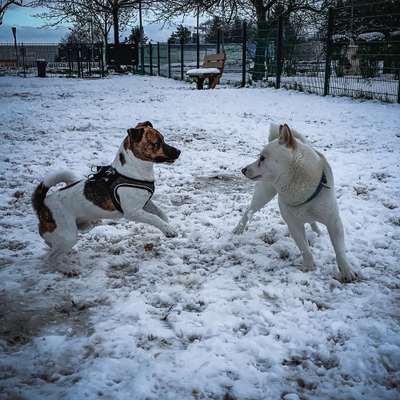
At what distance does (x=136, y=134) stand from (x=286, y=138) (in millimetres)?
1288

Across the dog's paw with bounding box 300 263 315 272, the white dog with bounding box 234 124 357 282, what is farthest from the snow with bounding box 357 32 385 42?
the dog's paw with bounding box 300 263 315 272

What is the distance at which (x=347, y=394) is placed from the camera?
77.1 inches

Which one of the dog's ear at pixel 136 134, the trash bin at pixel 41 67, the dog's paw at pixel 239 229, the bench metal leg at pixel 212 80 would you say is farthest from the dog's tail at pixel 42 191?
the trash bin at pixel 41 67

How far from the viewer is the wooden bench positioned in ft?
52.6

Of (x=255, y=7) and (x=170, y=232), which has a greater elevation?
(x=255, y=7)

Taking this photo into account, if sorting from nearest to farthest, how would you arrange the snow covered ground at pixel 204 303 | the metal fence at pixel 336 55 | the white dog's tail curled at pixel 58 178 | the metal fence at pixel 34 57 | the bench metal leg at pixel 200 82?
the snow covered ground at pixel 204 303 → the white dog's tail curled at pixel 58 178 → the metal fence at pixel 336 55 → the bench metal leg at pixel 200 82 → the metal fence at pixel 34 57

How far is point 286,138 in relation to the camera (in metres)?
3.01

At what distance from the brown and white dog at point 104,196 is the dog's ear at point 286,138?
3.55ft

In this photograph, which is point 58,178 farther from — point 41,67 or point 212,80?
point 41,67

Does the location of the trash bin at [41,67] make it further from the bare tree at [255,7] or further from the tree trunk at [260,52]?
the tree trunk at [260,52]

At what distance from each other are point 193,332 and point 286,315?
622 mm

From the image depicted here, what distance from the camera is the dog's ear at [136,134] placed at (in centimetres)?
343

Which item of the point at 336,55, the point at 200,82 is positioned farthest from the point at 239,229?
the point at 200,82

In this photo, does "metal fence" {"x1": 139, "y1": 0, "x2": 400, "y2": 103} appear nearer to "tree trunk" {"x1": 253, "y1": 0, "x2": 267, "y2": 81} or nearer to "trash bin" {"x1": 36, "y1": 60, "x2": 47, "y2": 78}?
"tree trunk" {"x1": 253, "y1": 0, "x2": 267, "y2": 81}
